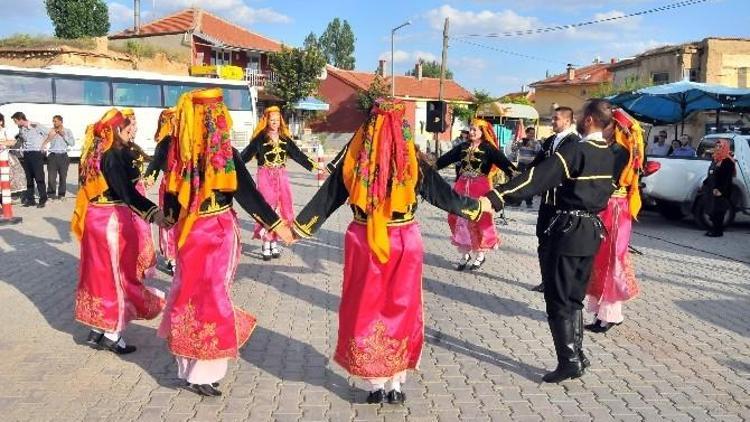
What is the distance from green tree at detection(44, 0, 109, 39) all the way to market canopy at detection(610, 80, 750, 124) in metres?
42.4

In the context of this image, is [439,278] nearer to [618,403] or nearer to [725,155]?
[618,403]

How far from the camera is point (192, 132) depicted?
15.3ft

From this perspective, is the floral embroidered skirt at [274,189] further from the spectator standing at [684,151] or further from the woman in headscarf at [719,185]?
the spectator standing at [684,151]

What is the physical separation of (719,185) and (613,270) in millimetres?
7054

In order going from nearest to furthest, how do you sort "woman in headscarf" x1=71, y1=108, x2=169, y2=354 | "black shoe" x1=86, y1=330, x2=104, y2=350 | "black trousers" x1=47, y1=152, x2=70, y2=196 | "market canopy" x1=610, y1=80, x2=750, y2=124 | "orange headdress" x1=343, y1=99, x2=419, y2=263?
"orange headdress" x1=343, y1=99, x2=419, y2=263, "woman in headscarf" x1=71, y1=108, x2=169, y2=354, "black shoe" x1=86, y1=330, x2=104, y2=350, "black trousers" x1=47, y1=152, x2=70, y2=196, "market canopy" x1=610, y1=80, x2=750, y2=124

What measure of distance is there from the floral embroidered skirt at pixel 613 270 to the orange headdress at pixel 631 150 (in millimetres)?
154

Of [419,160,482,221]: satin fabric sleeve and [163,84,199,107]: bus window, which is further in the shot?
[163,84,199,107]: bus window

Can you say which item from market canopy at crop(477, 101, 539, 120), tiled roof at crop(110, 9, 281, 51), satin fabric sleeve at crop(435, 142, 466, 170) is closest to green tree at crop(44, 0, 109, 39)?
tiled roof at crop(110, 9, 281, 51)

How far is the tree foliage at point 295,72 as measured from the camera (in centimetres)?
4331

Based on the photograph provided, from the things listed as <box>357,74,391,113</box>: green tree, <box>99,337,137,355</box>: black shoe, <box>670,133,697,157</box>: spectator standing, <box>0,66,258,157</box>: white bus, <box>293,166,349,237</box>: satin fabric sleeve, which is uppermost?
<box>357,74,391,113</box>: green tree

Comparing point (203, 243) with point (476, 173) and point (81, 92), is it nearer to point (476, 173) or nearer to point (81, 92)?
point (476, 173)

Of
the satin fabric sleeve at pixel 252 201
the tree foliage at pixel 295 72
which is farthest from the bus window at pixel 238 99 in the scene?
the satin fabric sleeve at pixel 252 201

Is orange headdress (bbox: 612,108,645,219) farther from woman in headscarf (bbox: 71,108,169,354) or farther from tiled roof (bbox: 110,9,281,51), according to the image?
tiled roof (bbox: 110,9,281,51)

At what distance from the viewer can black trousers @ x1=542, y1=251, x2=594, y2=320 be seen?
4.99m
